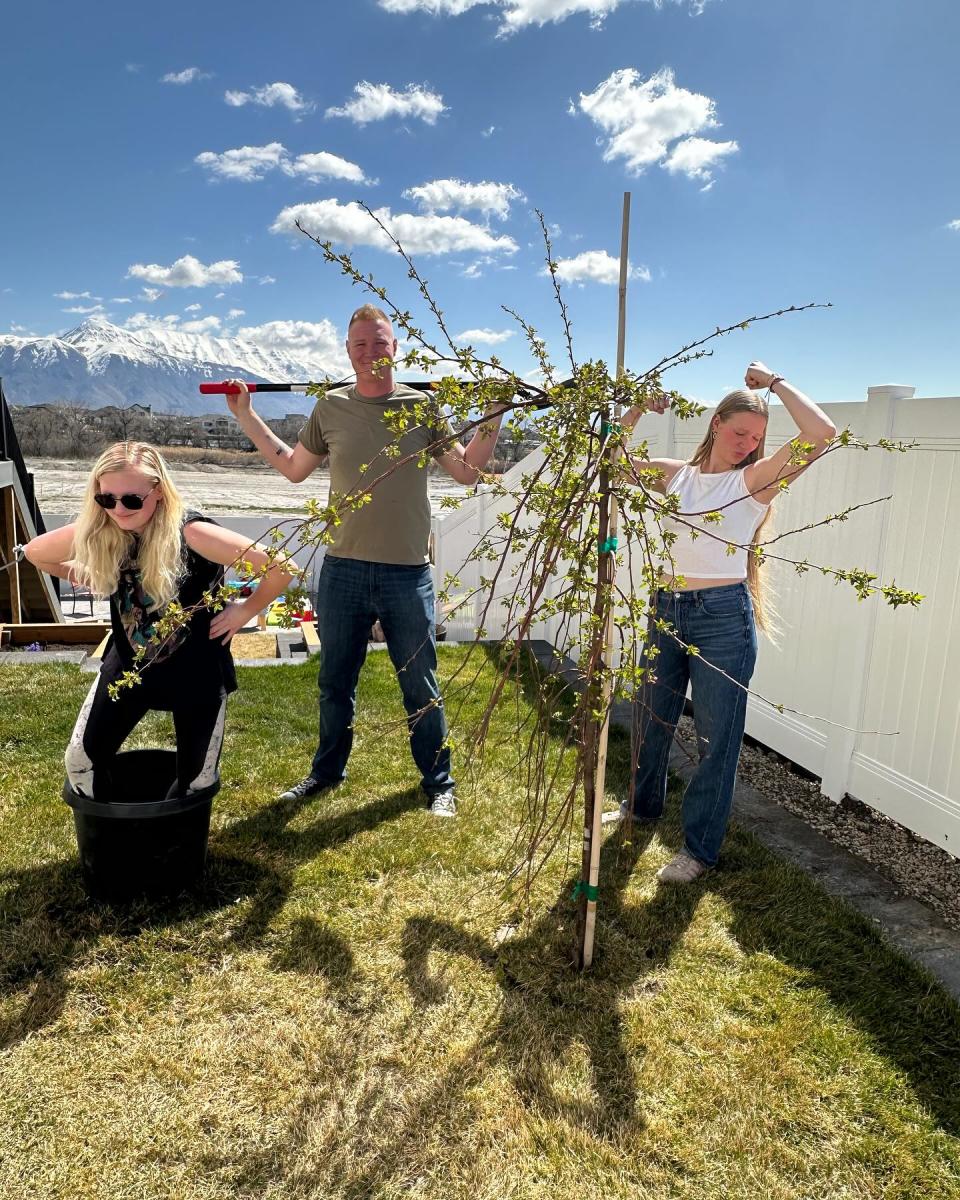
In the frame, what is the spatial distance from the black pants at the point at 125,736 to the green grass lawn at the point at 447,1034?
1.44 ft

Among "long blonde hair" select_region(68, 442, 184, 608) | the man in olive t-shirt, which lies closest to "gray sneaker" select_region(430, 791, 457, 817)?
the man in olive t-shirt

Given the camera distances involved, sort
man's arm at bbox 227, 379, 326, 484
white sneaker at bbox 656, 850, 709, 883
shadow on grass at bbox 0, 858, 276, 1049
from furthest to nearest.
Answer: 1. man's arm at bbox 227, 379, 326, 484
2. white sneaker at bbox 656, 850, 709, 883
3. shadow on grass at bbox 0, 858, 276, 1049

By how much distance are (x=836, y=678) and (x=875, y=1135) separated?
6.99 ft

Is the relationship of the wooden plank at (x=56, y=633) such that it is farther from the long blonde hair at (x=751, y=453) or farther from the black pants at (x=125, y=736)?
the long blonde hair at (x=751, y=453)

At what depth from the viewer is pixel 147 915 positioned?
264 centimetres

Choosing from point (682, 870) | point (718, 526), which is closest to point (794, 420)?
point (718, 526)

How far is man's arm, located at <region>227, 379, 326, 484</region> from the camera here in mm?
3014

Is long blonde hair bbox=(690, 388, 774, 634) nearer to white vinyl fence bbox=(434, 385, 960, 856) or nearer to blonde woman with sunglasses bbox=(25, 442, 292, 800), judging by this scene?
white vinyl fence bbox=(434, 385, 960, 856)

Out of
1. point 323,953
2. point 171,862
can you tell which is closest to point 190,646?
point 171,862

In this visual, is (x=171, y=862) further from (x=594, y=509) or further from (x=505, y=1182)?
(x=594, y=509)

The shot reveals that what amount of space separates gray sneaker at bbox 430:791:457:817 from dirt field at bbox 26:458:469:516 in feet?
41.9

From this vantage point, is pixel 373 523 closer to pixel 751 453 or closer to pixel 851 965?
pixel 751 453

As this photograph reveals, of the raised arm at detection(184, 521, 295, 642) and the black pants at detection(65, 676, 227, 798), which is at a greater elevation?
the raised arm at detection(184, 521, 295, 642)

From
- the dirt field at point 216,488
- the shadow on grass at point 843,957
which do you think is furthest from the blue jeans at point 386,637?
the dirt field at point 216,488
